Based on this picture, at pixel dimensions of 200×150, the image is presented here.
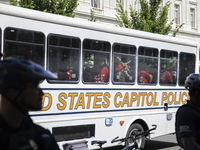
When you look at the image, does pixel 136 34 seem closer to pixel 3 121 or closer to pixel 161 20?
pixel 3 121

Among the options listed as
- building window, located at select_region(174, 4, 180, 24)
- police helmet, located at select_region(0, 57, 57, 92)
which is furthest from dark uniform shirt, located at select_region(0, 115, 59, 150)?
building window, located at select_region(174, 4, 180, 24)

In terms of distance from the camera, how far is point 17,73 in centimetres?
155

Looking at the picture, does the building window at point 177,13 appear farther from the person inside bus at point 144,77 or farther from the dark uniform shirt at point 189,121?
the dark uniform shirt at point 189,121

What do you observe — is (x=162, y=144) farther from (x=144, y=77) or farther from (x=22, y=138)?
(x=22, y=138)

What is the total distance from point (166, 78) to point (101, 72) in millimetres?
2673

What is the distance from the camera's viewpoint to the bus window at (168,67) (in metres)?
9.23

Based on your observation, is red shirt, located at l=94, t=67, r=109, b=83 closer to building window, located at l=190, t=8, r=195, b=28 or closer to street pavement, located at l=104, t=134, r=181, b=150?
street pavement, located at l=104, t=134, r=181, b=150

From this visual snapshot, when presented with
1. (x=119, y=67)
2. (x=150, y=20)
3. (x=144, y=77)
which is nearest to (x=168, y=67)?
(x=144, y=77)

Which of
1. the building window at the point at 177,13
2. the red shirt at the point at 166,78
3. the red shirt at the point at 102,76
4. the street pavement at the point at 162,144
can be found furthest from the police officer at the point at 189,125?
the building window at the point at 177,13

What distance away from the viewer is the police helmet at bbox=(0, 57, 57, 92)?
1.54 metres

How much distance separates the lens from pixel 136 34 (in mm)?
8500

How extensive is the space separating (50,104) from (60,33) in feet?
5.06

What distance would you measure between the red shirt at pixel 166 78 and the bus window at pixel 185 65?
1.88 feet

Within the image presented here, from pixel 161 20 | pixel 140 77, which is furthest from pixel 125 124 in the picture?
pixel 161 20
